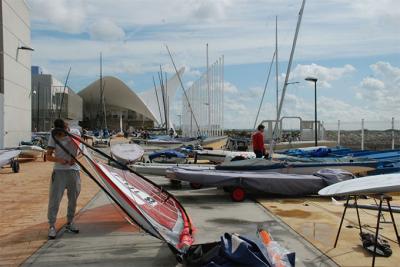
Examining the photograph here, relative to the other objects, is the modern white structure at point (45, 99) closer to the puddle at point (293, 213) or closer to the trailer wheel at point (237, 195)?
the trailer wheel at point (237, 195)

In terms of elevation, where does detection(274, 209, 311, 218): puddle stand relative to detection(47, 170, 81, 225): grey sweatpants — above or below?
below

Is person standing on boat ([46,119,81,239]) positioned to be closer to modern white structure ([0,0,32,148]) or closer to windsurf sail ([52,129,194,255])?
windsurf sail ([52,129,194,255])

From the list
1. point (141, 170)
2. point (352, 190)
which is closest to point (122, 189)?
point (352, 190)

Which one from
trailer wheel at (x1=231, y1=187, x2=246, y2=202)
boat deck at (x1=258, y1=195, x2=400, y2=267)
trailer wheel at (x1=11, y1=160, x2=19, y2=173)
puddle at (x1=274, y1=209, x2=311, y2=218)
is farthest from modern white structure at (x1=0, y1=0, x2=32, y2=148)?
puddle at (x1=274, y1=209, x2=311, y2=218)

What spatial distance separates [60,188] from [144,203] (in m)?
1.30

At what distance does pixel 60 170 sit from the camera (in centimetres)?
747

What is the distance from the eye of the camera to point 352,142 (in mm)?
31188

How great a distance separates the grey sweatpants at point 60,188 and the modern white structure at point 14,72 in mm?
16007

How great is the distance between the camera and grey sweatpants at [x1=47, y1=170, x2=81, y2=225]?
7359 mm

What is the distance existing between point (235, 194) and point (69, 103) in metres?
79.5

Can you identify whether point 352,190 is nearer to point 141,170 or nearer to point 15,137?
point 141,170

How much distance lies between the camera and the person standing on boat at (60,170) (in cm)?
737

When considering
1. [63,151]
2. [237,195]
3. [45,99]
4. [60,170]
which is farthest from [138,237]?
[45,99]

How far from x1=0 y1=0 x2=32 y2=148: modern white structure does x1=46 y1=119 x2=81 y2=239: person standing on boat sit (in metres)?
16.0
